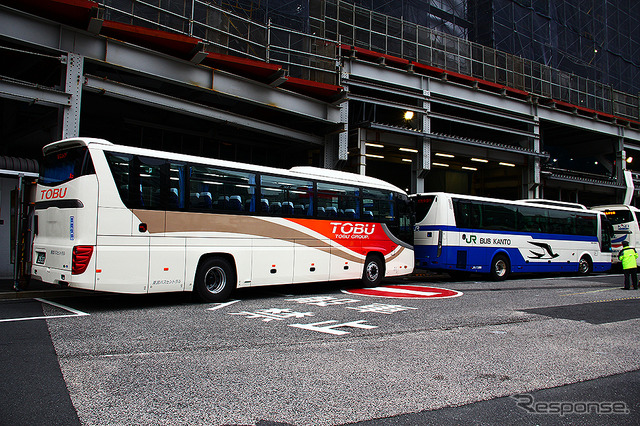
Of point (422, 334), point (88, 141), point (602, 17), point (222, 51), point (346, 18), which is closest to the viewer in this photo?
point (422, 334)

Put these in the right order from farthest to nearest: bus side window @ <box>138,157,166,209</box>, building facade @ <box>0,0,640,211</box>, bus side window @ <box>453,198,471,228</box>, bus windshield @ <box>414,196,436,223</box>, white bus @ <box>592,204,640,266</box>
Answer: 1. white bus @ <box>592,204,640,266</box>
2. bus windshield @ <box>414,196,436,223</box>
3. bus side window @ <box>453,198,471,228</box>
4. building facade @ <box>0,0,640,211</box>
5. bus side window @ <box>138,157,166,209</box>

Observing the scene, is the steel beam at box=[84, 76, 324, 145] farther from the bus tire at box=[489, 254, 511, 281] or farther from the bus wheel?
the bus wheel

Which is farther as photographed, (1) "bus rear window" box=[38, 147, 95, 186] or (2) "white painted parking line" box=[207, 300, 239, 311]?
(2) "white painted parking line" box=[207, 300, 239, 311]

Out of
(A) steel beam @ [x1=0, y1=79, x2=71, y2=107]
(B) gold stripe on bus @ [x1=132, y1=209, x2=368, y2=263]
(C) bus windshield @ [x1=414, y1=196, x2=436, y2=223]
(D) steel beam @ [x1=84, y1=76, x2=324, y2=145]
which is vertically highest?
(D) steel beam @ [x1=84, y1=76, x2=324, y2=145]

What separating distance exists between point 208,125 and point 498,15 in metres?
19.5

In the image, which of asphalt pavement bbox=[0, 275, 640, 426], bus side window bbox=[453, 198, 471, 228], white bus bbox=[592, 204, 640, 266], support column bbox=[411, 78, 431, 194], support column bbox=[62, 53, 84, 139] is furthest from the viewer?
white bus bbox=[592, 204, 640, 266]

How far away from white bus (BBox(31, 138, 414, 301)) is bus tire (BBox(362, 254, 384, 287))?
60 centimetres

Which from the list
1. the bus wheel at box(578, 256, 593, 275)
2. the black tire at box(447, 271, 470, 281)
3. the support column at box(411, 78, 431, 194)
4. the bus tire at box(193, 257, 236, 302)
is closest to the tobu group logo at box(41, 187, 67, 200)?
the bus tire at box(193, 257, 236, 302)

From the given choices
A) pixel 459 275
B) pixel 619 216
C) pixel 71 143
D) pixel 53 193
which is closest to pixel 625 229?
pixel 619 216

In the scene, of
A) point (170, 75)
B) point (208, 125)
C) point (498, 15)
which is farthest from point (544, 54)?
point (170, 75)

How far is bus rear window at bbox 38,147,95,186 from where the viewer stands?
8.88 m

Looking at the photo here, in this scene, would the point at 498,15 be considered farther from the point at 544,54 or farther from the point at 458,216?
the point at 458,216

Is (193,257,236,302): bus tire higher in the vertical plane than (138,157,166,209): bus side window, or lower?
lower

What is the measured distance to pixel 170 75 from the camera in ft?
49.4
